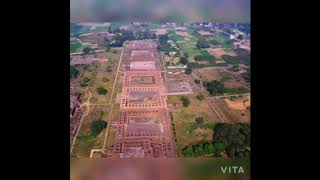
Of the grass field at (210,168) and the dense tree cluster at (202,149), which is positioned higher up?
the dense tree cluster at (202,149)

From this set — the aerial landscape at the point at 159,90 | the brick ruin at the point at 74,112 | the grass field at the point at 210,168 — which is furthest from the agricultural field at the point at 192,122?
the brick ruin at the point at 74,112

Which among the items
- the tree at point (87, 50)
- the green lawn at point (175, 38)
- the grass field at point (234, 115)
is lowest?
the grass field at point (234, 115)

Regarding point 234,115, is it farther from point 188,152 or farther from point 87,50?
point 87,50

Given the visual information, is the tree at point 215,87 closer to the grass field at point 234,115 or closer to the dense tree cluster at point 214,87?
the dense tree cluster at point 214,87

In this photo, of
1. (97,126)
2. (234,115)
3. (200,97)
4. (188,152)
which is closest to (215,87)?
(200,97)

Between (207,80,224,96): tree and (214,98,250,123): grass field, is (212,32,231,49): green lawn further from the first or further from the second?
(214,98,250,123): grass field

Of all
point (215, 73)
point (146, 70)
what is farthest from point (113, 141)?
point (215, 73)
